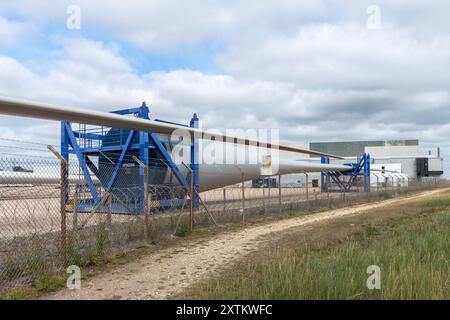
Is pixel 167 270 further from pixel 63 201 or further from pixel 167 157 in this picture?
pixel 167 157

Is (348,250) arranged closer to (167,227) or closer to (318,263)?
(318,263)

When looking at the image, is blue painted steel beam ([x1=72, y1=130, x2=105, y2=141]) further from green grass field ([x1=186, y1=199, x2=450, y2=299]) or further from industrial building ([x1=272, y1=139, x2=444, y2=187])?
industrial building ([x1=272, y1=139, x2=444, y2=187])

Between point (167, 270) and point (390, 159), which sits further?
point (390, 159)

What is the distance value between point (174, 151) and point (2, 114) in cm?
893

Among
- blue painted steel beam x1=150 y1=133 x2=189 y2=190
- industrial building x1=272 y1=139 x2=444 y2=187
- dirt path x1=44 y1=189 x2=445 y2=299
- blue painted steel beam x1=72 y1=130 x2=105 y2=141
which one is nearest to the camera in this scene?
dirt path x1=44 y1=189 x2=445 y2=299

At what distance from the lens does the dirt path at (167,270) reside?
Result: 19.7ft

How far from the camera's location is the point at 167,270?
7367mm

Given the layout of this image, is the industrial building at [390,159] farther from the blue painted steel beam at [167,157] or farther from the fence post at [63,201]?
the fence post at [63,201]

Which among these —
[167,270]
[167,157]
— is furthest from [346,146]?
[167,270]

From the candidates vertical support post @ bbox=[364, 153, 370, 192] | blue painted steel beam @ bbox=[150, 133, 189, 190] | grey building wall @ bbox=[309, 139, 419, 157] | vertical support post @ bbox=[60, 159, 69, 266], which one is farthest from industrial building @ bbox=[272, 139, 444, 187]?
vertical support post @ bbox=[60, 159, 69, 266]

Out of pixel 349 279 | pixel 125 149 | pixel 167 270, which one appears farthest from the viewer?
pixel 125 149

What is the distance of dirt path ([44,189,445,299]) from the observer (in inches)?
237

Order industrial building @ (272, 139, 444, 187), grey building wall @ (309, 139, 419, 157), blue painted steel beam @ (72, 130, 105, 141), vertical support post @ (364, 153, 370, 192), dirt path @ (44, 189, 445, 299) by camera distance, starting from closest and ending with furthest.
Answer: dirt path @ (44, 189, 445, 299) < blue painted steel beam @ (72, 130, 105, 141) < vertical support post @ (364, 153, 370, 192) < industrial building @ (272, 139, 444, 187) < grey building wall @ (309, 139, 419, 157)

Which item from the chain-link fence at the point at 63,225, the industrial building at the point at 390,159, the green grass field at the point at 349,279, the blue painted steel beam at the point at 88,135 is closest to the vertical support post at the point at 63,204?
the chain-link fence at the point at 63,225
